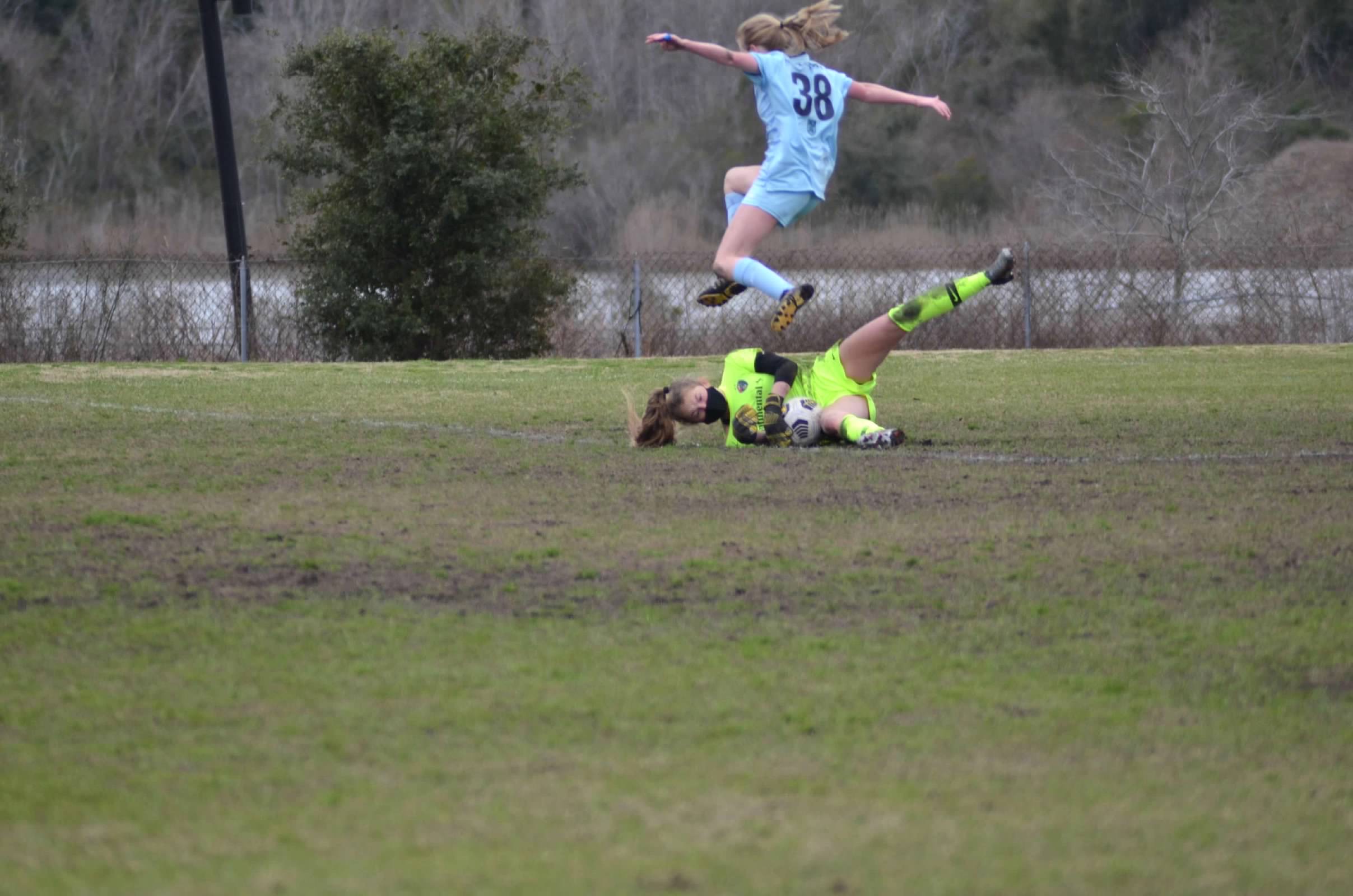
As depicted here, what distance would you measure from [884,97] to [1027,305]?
11.5 metres

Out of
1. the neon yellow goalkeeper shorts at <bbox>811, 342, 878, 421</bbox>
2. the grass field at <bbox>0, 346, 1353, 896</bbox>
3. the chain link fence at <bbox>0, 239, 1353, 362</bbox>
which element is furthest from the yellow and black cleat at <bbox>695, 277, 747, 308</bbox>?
the chain link fence at <bbox>0, 239, 1353, 362</bbox>

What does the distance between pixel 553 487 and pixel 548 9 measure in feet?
149

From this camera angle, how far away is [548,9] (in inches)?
1956

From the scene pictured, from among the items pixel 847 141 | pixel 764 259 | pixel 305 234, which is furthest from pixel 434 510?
pixel 847 141

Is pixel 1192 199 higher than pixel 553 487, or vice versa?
pixel 1192 199

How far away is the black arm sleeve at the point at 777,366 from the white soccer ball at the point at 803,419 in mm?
165

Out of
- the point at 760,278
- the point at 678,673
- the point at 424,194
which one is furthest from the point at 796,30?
the point at 424,194

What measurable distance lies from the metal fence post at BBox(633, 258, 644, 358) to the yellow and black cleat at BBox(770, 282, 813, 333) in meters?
11.1

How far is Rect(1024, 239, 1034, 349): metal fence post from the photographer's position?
19.5 m

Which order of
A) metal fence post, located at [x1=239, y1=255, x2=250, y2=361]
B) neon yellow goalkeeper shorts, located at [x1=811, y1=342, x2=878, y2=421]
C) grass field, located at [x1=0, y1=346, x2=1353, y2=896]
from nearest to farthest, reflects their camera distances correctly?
1. grass field, located at [x1=0, y1=346, x2=1353, y2=896]
2. neon yellow goalkeeper shorts, located at [x1=811, y1=342, x2=878, y2=421]
3. metal fence post, located at [x1=239, y1=255, x2=250, y2=361]

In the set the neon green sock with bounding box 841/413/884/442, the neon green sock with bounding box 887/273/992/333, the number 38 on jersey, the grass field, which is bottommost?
the grass field

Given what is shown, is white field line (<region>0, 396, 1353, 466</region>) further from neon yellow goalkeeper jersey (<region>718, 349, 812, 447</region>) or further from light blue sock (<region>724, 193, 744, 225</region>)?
light blue sock (<region>724, 193, 744, 225</region>)

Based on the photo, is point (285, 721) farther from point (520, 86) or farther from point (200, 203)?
point (200, 203)

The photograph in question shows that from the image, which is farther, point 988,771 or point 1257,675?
point 1257,675
